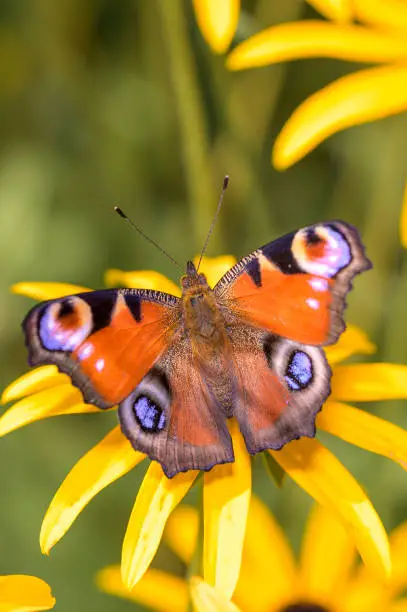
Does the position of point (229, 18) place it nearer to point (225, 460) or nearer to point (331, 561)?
point (225, 460)

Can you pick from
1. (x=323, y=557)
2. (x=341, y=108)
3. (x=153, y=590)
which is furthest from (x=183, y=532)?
(x=341, y=108)

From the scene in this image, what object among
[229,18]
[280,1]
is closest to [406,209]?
[229,18]

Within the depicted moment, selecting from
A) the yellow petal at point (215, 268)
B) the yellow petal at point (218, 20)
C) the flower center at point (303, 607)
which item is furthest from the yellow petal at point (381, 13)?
the flower center at point (303, 607)

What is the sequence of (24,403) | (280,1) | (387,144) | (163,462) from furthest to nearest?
(387,144)
(280,1)
(24,403)
(163,462)

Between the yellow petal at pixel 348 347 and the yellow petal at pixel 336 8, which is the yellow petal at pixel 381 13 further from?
the yellow petal at pixel 348 347

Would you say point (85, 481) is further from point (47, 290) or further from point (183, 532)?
point (183, 532)

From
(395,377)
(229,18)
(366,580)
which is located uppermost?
(229,18)
